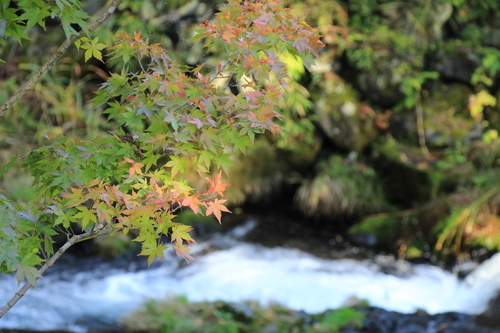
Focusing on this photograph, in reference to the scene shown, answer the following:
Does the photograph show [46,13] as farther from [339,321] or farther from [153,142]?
[339,321]

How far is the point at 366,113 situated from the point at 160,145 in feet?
15.7

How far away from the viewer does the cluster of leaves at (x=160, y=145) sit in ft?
4.56

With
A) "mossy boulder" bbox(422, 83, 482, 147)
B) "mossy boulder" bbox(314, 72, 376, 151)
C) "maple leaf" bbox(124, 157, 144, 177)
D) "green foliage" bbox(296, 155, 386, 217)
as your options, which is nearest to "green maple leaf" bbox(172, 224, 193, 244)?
"maple leaf" bbox(124, 157, 144, 177)

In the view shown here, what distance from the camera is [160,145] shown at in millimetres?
1425

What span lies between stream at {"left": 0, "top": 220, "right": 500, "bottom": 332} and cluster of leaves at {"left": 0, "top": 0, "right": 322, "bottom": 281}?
1949mm

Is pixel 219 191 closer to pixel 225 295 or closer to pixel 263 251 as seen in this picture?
pixel 225 295

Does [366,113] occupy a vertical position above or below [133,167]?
below

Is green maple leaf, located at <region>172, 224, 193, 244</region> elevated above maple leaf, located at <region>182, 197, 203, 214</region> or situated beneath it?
situated beneath

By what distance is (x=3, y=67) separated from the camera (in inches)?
203

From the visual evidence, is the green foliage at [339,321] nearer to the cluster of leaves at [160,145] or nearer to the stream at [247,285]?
the stream at [247,285]

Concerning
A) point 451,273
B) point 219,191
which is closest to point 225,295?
point 451,273

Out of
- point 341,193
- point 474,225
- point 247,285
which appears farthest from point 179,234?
point 341,193

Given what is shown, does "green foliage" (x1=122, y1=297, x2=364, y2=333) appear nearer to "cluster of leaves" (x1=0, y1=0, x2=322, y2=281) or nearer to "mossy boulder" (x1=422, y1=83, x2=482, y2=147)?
"cluster of leaves" (x1=0, y1=0, x2=322, y2=281)

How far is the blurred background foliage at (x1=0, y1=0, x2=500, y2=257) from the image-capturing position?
195 inches
